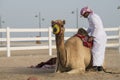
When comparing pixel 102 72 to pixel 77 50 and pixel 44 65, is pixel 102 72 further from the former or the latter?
pixel 44 65

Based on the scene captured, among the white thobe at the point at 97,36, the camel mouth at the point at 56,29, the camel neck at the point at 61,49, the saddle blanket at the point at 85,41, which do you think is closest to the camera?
the camel mouth at the point at 56,29

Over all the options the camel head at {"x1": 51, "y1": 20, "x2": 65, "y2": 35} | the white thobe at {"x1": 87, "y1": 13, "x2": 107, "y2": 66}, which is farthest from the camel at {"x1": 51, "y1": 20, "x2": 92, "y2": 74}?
the white thobe at {"x1": 87, "y1": 13, "x2": 107, "y2": 66}

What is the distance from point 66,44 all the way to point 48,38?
993cm

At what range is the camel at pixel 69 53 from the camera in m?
8.95

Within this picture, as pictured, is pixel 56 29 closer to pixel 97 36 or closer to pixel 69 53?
pixel 69 53

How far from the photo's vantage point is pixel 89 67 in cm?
995

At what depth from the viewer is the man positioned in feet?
32.3

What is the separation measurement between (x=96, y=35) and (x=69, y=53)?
95cm

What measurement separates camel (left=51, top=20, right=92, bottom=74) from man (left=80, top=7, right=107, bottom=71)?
0.84 ft

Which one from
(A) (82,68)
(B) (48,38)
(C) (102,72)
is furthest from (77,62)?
(B) (48,38)

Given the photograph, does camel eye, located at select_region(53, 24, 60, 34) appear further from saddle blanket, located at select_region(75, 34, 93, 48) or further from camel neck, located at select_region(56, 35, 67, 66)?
saddle blanket, located at select_region(75, 34, 93, 48)

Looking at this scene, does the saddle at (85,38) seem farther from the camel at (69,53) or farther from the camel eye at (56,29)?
the camel eye at (56,29)

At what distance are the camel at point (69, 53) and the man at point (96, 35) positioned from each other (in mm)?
257

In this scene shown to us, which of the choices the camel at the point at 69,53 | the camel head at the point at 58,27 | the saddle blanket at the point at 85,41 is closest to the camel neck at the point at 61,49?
the camel at the point at 69,53
